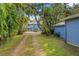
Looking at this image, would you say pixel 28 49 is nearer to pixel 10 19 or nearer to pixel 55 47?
pixel 55 47

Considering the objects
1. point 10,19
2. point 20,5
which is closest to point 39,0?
point 20,5

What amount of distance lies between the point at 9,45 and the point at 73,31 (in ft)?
3.03

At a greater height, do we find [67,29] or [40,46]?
[67,29]

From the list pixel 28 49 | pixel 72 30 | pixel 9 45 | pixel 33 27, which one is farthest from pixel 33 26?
pixel 72 30

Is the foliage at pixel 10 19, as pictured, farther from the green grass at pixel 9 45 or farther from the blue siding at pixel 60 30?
the blue siding at pixel 60 30

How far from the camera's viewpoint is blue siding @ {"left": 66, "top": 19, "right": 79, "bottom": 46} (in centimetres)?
267

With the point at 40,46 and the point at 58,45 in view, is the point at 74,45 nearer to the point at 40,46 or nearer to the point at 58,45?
the point at 58,45

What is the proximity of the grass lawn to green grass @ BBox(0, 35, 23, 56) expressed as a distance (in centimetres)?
30

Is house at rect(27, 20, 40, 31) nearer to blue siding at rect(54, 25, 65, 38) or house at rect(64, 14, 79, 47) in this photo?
blue siding at rect(54, 25, 65, 38)

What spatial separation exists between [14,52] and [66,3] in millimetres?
1007

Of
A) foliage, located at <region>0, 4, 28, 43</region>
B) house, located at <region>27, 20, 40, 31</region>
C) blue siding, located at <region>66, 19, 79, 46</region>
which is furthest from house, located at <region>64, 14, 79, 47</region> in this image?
foliage, located at <region>0, 4, 28, 43</region>

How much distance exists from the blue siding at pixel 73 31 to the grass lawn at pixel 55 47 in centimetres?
9

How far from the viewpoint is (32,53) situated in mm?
2725

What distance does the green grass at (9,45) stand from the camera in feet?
8.89
